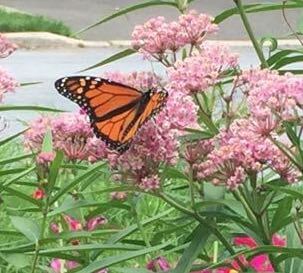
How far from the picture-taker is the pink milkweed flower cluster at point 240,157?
1729 mm

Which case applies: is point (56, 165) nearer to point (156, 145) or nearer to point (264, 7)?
point (156, 145)

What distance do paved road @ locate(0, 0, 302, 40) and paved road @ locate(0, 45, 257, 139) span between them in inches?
36.7

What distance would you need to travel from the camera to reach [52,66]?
490 inches

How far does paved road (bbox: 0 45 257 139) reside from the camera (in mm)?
10013

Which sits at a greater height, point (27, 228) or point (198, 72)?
point (198, 72)

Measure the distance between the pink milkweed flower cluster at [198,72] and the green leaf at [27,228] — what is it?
572 millimetres

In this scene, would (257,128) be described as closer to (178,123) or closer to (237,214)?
(178,123)

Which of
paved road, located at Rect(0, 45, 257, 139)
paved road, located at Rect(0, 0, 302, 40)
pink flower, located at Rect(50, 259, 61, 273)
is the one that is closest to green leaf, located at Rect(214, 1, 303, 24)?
pink flower, located at Rect(50, 259, 61, 273)

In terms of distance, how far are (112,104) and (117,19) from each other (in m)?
14.5

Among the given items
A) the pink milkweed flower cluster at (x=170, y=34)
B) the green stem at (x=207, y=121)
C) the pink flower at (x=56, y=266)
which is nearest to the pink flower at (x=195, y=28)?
the pink milkweed flower cluster at (x=170, y=34)

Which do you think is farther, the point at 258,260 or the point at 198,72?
the point at 258,260

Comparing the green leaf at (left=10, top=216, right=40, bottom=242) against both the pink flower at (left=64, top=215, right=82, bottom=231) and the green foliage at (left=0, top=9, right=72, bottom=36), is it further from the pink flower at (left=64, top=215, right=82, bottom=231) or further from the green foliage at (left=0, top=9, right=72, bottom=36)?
the green foliage at (left=0, top=9, right=72, bottom=36)

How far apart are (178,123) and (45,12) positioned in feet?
53.0

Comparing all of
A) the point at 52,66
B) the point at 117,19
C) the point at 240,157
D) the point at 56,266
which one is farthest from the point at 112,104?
the point at 117,19
